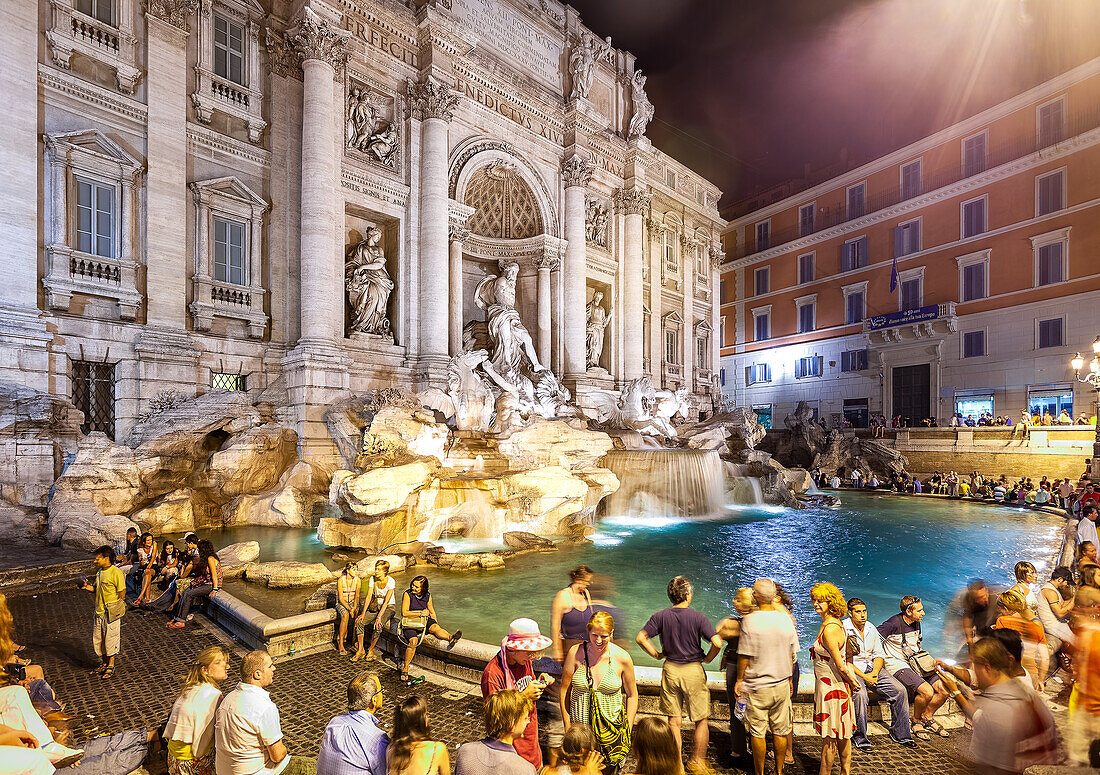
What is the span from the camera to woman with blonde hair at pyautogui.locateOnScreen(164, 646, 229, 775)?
2.97m

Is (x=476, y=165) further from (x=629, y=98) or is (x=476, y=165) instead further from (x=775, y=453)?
(x=775, y=453)

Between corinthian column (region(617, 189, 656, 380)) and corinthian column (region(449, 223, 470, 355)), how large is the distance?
8606 mm

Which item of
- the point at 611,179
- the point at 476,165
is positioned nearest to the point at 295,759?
the point at 476,165

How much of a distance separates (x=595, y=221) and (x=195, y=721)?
22516 mm

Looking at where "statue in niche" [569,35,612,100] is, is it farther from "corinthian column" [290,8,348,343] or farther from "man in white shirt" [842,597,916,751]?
"man in white shirt" [842,597,916,751]

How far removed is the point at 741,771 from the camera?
3.51 m

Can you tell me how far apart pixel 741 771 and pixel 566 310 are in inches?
731

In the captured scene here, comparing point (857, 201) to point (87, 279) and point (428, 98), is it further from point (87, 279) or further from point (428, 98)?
point (87, 279)

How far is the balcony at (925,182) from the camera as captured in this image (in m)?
22.6

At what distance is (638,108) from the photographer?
24.6m

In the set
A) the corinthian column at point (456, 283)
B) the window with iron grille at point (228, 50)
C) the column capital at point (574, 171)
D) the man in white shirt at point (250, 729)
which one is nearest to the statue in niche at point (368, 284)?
the corinthian column at point (456, 283)

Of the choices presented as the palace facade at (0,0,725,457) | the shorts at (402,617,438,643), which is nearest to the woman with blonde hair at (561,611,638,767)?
the shorts at (402,617,438,643)

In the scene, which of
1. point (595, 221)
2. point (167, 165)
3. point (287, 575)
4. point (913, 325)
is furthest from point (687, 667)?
point (913, 325)

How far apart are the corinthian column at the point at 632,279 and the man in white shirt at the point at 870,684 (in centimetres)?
1993
